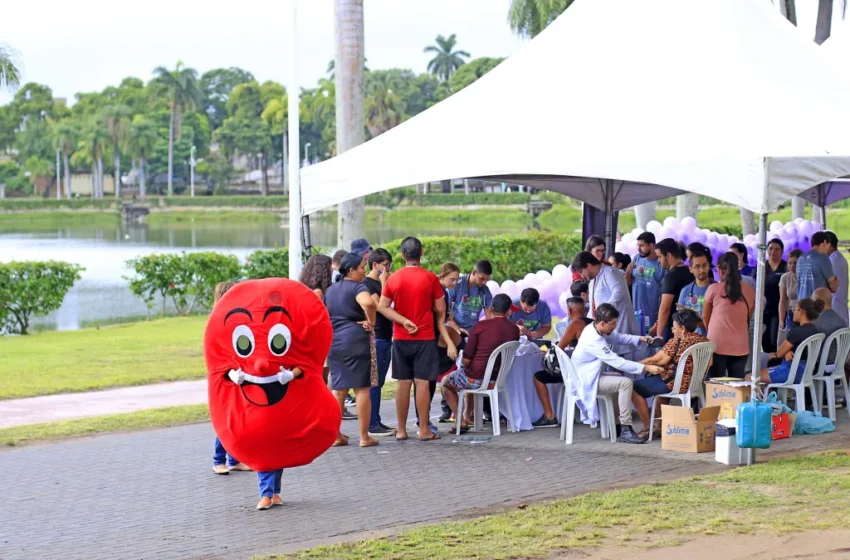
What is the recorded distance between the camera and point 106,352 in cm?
1584

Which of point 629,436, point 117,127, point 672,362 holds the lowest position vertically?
point 629,436

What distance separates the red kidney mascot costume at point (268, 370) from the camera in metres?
6.69

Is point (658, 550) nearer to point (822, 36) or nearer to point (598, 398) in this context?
point (598, 398)

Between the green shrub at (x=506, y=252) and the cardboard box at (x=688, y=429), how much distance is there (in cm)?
1397

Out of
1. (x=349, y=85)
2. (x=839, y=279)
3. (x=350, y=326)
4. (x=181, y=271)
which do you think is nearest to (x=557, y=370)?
(x=350, y=326)

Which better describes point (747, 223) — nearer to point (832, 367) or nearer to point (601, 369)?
point (832, 367)

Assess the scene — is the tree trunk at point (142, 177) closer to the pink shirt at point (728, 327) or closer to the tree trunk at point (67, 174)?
the tree trunk at point (67, 174)

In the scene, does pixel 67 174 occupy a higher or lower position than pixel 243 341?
higher

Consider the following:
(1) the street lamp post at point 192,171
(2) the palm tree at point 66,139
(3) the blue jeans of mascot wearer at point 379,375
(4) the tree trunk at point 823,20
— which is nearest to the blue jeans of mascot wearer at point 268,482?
(3) the blue jeans of mascot wearer at point 379,375

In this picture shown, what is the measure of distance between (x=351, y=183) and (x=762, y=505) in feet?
14.2

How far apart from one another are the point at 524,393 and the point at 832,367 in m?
2.73

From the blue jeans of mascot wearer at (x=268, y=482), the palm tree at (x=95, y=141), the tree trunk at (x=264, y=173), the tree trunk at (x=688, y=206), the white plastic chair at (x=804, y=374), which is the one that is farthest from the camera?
the palm tree at (x=95, y=141)

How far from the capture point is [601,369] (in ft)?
29.9

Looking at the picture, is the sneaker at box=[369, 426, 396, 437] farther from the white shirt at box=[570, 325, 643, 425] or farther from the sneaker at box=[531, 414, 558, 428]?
the white shirt at box=[570, 325, 643, 425]
